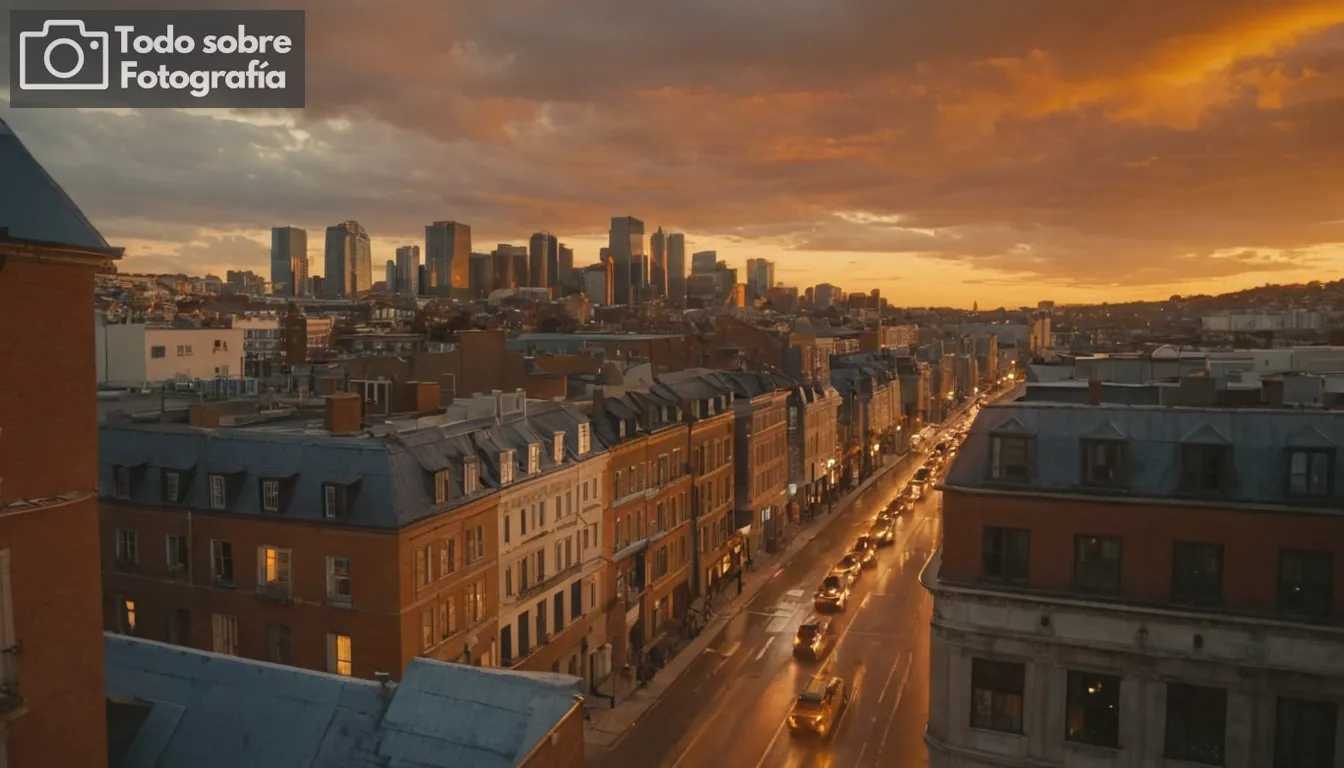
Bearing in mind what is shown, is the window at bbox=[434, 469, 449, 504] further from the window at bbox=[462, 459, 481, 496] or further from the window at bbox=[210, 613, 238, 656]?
the window at bbox=[210, 613, 238, 656]

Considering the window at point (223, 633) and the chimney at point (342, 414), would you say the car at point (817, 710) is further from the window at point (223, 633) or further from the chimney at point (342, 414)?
the window at point (223, 633)

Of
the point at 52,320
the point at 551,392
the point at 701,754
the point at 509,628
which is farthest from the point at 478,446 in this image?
the point at 52,320

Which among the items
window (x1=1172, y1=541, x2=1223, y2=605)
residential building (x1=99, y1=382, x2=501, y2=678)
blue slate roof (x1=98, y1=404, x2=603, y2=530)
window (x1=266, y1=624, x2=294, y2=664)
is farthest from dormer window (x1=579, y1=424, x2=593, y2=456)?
window (x1=1172, y1=541, x2=1223, y2=605)

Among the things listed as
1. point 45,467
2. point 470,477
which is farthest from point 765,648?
point 45,467

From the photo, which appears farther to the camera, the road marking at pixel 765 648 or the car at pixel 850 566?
the car at pixel 850 566

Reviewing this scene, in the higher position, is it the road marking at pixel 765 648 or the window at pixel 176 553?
the window at pixel 176 553

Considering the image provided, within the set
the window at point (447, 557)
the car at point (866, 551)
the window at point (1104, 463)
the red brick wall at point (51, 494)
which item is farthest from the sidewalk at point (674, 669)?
the red brick wall at point (51, 494)

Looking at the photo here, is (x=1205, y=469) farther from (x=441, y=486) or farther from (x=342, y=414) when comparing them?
(x=342, y=414)
